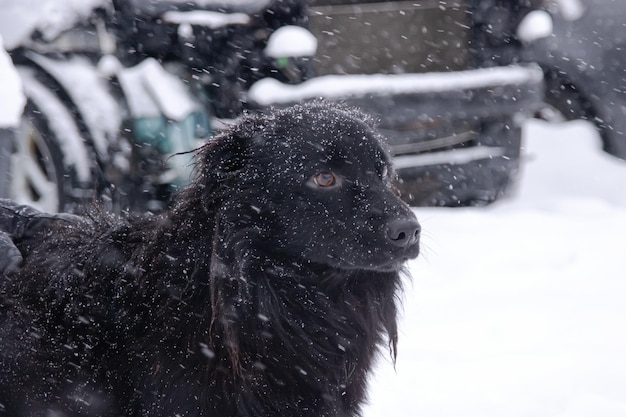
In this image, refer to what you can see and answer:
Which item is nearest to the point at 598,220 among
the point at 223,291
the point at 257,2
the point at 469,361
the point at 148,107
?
the point at 469,361

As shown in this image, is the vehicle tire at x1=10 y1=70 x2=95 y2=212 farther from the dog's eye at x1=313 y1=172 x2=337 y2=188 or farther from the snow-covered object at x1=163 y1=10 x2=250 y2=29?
the dog's eye at x1=313 y1=172 x2=337 y2=188

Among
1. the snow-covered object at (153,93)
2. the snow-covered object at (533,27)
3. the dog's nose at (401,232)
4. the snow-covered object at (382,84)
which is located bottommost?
the snow-covered object at (382,84)

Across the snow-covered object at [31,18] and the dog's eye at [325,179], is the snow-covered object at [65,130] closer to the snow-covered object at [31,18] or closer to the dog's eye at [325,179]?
the snow-covered object at [31,18]

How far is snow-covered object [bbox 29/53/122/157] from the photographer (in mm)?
4918

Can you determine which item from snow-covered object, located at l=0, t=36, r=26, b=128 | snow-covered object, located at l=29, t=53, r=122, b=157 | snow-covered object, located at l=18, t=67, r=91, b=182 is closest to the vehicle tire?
snow-covered object, located at l=18, t=67, r=91, b=182

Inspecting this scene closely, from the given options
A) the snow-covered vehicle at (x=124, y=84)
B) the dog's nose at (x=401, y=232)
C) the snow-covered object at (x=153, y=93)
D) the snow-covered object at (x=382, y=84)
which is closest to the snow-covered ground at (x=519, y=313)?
the dog's nose at (x=401, y=232)

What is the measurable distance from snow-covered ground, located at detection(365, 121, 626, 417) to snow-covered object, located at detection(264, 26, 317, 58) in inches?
61.8

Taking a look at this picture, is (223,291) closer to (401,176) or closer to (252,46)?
(252,46)

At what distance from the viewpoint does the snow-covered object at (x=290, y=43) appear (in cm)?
551

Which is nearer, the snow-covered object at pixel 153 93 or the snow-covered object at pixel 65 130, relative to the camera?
the snow-covered object at pixel 65 130

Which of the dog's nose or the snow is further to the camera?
the snow

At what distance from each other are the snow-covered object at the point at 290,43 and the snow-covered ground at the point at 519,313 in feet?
5.15

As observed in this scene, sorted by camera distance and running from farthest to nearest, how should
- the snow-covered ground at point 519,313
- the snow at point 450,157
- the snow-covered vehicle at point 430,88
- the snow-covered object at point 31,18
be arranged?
the snow at point 450,157, the snow-covered vehicle at point 430,88, the snow-covered object at point 31,18, the snow-covered ground at point 519,313

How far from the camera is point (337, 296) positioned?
305 cm
